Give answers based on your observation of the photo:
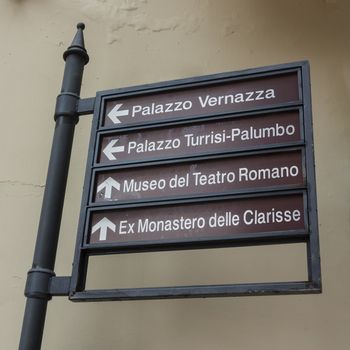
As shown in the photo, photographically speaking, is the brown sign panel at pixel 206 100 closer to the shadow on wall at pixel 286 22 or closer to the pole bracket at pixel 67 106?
the pole bracket at pixel 67 106

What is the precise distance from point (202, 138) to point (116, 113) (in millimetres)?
366

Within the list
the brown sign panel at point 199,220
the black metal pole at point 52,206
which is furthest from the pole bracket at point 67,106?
the brown sign panel at point 199,220

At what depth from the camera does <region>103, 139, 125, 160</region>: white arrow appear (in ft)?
7.11

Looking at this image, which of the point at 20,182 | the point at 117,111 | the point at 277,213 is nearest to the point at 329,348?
the point at 277,213

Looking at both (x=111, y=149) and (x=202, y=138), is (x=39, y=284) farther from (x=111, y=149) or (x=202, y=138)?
(x=202, y=138)

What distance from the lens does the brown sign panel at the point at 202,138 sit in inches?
78.7

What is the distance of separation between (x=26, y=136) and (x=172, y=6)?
940 mm

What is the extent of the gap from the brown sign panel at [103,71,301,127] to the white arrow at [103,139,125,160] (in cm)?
7

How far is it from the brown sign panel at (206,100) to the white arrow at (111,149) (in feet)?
0.23

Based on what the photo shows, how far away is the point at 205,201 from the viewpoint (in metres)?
1.94

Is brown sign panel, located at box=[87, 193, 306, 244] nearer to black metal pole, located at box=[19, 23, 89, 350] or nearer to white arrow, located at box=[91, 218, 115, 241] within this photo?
white arrow, located at box=[91, 218, 115, 241]

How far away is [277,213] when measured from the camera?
1851mm

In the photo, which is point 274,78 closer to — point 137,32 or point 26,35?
point 137,32

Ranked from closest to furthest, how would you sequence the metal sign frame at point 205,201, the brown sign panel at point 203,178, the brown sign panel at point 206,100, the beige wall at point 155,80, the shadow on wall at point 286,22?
1. the metal sign frame at point 205,201
2. the brown sign panel at point 203,178
3. the brown sign panel at point 206,100
4. the beige wall at point 155,80
5. the shadow on wall at point 286,22
